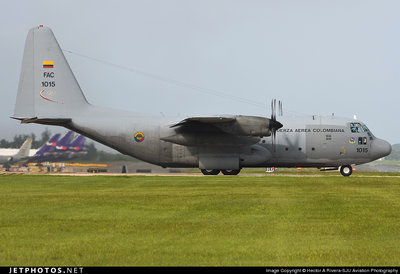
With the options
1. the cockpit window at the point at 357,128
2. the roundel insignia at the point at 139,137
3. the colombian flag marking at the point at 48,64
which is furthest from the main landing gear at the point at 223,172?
the colombian flag marking at the point at 48,64

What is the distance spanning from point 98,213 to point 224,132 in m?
26.3

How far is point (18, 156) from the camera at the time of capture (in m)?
82.5

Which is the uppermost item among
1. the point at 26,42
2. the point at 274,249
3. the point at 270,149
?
the point at 26,42

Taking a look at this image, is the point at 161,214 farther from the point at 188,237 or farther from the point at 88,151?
the point at 88,151

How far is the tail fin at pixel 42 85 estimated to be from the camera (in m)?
44.0

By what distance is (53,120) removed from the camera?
145 ft

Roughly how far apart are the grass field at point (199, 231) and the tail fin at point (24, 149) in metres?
51.2

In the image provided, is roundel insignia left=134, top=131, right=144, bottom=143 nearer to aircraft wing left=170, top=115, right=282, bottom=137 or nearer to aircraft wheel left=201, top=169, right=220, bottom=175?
aircraft wing left=170, top=115, right=282, bottom=137

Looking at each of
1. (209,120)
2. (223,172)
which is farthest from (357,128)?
(209,120)

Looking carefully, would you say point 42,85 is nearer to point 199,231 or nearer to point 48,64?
point 48,64

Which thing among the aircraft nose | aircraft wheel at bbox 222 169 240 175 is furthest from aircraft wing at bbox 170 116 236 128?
the aircraft nose

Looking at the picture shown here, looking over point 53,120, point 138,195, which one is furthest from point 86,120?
point 138,195

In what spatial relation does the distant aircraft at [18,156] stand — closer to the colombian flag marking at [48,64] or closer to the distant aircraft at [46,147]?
the distant aircraft at [46,147]

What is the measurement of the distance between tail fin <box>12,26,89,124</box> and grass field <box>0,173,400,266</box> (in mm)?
22082
